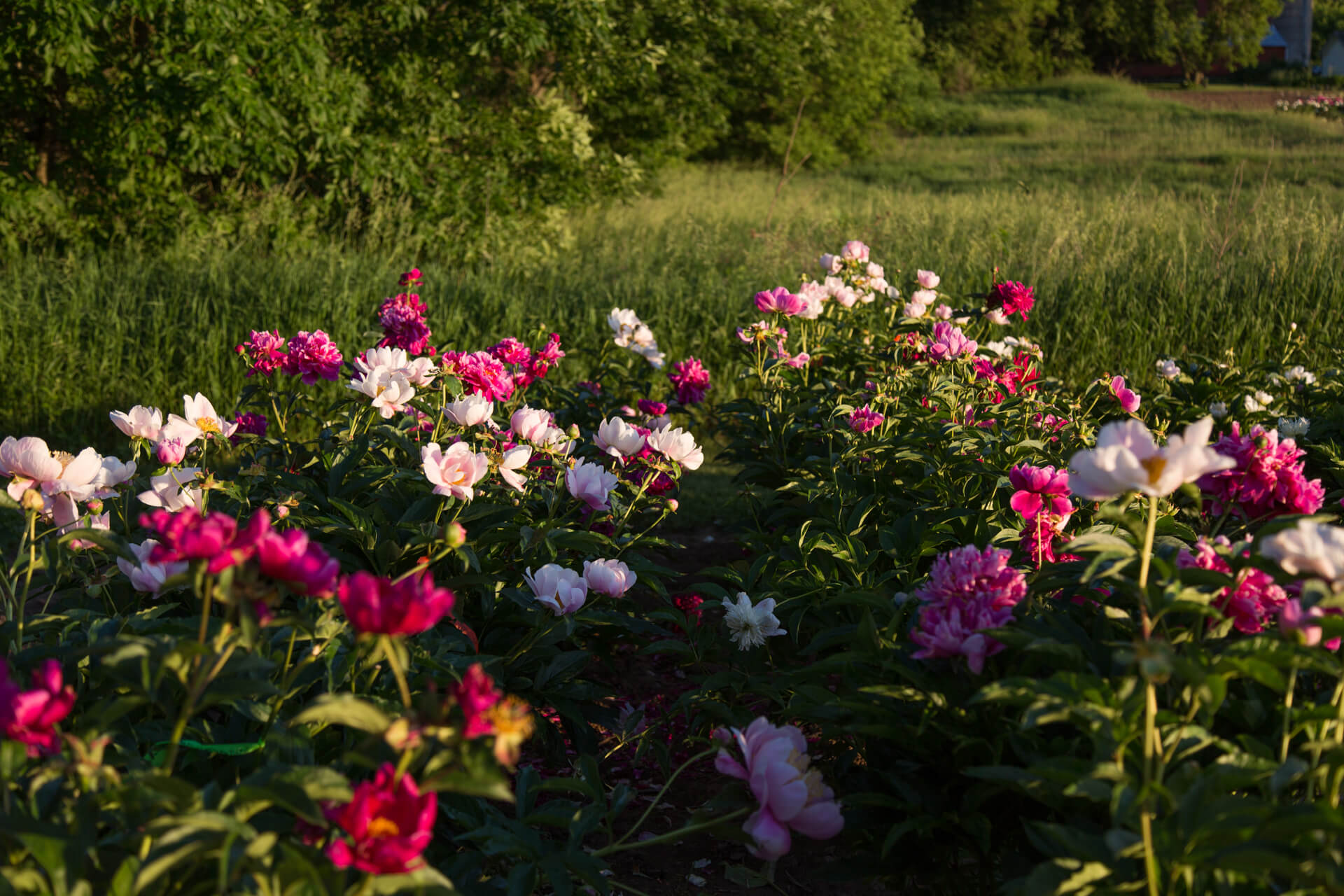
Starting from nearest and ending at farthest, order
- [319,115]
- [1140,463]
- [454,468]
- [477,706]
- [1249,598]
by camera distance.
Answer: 1. [477,706]
2. [1140,463]
3. [1249,598]
4. [454,468]
5. [319,115]

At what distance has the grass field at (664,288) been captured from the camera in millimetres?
4363

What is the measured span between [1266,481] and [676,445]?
1034mm

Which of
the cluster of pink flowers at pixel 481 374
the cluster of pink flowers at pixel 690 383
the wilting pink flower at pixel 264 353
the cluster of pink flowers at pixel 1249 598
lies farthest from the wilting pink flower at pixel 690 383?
the cluster of pink flowers at pixel 1249 598

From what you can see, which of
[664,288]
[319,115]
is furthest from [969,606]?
[319,115]

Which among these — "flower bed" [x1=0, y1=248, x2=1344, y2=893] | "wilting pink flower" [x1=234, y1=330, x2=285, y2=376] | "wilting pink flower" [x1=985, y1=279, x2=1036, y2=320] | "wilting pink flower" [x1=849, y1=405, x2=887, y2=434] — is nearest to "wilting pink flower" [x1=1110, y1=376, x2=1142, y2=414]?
"flower bed" [x1=0, y1=248, x2=1344, y2=893]

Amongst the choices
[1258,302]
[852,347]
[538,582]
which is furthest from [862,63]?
[538,582]

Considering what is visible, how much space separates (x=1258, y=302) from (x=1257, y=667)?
4.62 metres

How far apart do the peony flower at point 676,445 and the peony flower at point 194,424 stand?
2.65ft

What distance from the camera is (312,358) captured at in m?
2.26

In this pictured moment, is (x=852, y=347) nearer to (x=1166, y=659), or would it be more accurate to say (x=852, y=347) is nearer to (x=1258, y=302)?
(x=1166, y=659)

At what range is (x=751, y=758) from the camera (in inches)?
49.6

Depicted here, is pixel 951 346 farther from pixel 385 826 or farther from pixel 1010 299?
pixel 385 826

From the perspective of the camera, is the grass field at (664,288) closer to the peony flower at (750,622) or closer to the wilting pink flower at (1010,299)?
the wilting pink flower at (1010,299)

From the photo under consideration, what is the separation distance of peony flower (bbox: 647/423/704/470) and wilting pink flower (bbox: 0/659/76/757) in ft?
4.04
